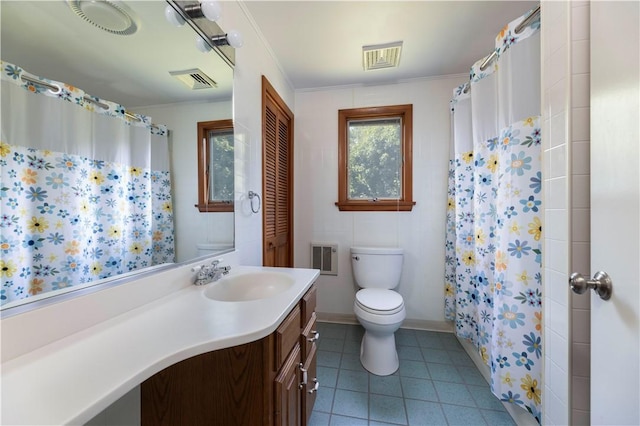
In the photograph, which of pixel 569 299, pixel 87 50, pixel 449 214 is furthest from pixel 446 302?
pixel 87 50

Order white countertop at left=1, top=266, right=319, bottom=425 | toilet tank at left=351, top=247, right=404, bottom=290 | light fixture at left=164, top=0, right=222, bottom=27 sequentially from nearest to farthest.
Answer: white countertop at left=1, top=266, right=319, bottom=425 → light fixture at left=164, top=0, right=222, bottom=27 → toilet tank at left=351, top=247, right=404, bottom=290

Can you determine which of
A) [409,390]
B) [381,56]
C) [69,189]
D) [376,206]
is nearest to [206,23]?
[69,189]

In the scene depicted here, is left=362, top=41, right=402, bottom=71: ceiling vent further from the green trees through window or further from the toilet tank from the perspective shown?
the toilet tank

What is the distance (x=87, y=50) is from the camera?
0.70m

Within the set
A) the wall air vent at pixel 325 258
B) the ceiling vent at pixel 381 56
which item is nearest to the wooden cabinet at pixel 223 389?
the wall air vent at pixel 325 258

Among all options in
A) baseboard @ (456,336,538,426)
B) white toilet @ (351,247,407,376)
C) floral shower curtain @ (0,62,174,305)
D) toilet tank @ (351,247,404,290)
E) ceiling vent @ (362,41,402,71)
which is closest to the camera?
floral shower curtain @ (0,62,174,305)

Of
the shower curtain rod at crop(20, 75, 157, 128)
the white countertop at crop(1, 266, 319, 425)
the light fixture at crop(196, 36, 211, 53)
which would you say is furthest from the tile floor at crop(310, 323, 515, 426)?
the light fixture at crop(196, 36, 211, 53)

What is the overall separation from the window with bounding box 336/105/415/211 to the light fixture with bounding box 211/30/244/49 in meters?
1.23

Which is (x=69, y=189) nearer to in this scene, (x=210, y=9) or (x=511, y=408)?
(x=210, y=9)

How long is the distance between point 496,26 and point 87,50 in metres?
2.09

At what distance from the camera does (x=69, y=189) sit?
0.65 meters

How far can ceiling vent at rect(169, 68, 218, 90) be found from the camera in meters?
1.03

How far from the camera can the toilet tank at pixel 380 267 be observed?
6.50 ft

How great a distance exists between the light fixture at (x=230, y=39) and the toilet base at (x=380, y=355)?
183 cm
